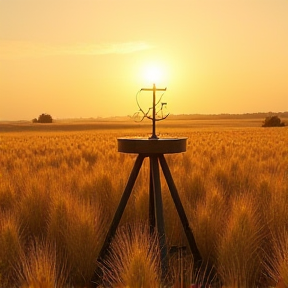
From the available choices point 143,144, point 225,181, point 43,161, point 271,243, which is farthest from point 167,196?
point 43,161

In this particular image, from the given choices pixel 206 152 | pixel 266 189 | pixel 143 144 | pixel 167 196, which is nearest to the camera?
pixel 143 144

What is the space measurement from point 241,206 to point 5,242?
1.85 meters

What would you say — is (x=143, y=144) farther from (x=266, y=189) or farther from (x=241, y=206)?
(x=266, y=189)

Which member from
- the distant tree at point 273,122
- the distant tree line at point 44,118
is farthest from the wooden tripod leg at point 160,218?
the distant tree line at point 44,118

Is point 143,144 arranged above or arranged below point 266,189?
above

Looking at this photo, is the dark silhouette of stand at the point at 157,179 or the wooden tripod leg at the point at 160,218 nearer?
the wooden tripod leg at the point at 160,218

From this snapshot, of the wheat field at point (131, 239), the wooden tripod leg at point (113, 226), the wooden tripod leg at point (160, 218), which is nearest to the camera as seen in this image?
the wheat field at point (131, 239)

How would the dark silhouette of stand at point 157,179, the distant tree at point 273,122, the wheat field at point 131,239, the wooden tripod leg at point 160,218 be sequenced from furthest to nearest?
the distant tree at point 273,122 → the dark silhouette of stand at point 157,179 → the wooden tripod leg at point 160,218 → the wheat field at point 131,239

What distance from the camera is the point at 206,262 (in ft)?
12.2

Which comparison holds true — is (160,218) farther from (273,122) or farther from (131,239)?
(273,122)

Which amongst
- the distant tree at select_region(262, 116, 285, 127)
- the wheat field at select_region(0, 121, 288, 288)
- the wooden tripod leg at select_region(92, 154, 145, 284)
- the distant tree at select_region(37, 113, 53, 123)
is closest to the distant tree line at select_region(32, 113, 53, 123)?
the distant tree at select_region(37, 113, 53, 123)

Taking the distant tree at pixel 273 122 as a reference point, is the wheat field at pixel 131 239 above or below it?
above

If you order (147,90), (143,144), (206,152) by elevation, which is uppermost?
(147,90)

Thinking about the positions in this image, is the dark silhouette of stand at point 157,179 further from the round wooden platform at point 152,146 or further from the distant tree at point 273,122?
the distant tree at point 273,122
